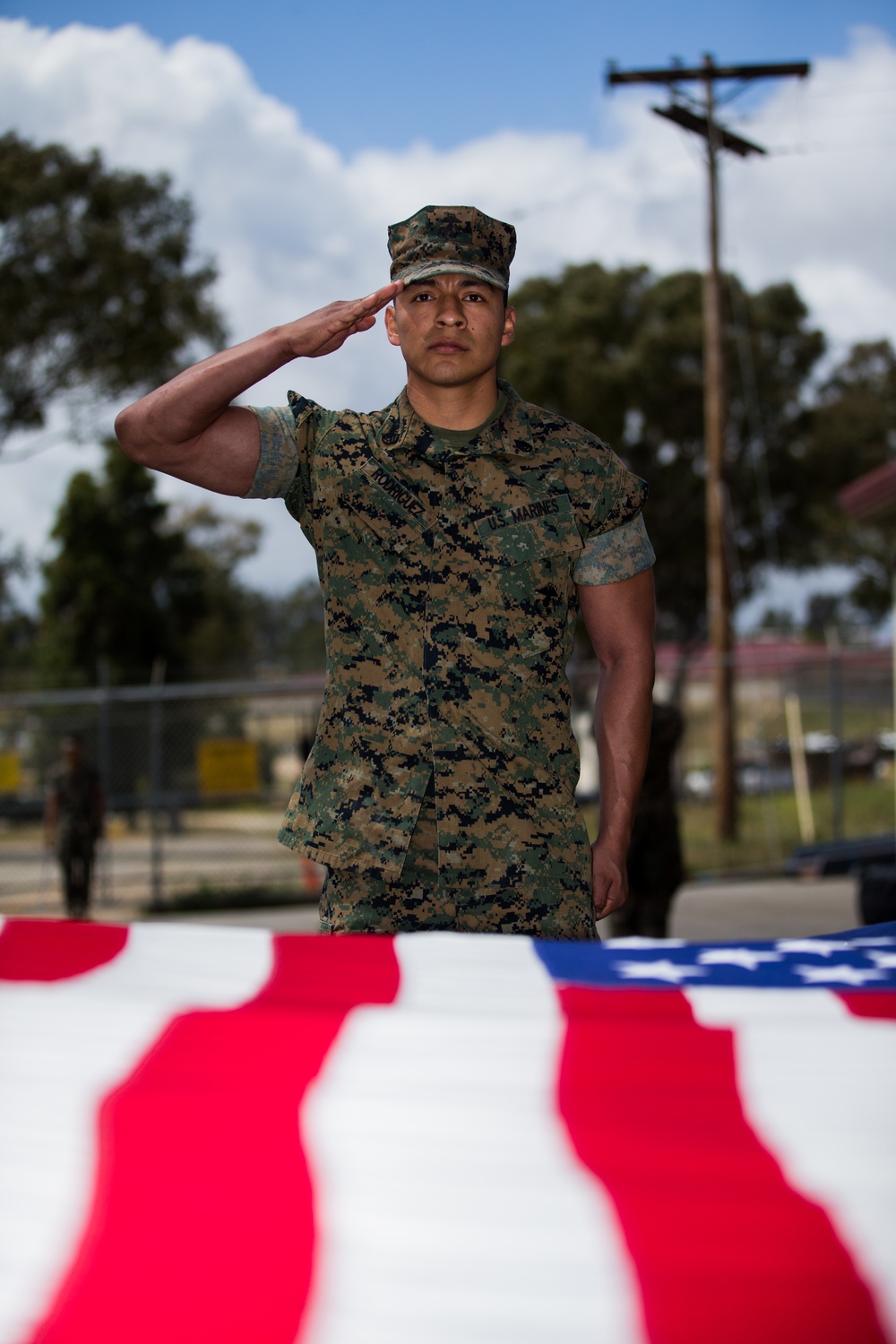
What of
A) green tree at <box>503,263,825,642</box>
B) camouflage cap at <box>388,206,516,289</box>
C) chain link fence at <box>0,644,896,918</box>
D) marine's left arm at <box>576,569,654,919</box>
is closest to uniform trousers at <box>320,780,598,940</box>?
marine's left arm at <box>576,569,654,919</box>

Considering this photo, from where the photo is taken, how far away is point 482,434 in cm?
236

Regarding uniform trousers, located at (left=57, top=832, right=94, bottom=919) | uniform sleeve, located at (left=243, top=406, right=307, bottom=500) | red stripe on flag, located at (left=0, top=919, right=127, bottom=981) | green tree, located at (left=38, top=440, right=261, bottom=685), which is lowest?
uniform trousers, located at (left=57, top=832, right=94, bottom=919)

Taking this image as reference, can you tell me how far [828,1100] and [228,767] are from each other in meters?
11.9

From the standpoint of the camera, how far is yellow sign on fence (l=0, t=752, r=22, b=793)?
13445mm

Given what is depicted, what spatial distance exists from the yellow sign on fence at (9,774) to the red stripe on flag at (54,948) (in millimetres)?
11825

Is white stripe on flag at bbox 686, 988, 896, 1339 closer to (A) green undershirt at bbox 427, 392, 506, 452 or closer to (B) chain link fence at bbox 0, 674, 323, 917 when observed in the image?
(A) green undershirt at bbox 427, 392, 506, 452

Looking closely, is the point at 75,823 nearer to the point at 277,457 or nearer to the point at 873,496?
the point at 873,496

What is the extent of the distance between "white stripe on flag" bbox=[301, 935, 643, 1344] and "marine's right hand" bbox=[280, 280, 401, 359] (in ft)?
3.52

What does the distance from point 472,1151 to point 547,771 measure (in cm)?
91

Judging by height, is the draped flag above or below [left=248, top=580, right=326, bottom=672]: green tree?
below

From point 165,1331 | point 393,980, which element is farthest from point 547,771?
Answer: point 165,1331

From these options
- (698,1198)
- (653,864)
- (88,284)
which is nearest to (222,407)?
(698,1198)

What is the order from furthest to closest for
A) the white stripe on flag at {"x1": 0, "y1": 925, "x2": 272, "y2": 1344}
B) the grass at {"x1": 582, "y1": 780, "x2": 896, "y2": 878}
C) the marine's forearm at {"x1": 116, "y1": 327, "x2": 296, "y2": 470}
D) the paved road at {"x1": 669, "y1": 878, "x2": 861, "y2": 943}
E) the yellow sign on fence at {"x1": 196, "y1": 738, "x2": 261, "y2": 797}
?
the grass at {"x1": 582, "y1": 780, "x2": 896, "y2": 878} < the yellow sign on fence at {"x1": 196, "y1": 738, "x2": 261, "y2": 797} < the paved road at {"x1": 669, "y1": 878, "x2": 861, "y2": 943} < the marine's forearm at {"x1": 116, "y1": 327, "x2": 296, "y2": 470} < the white stripe on flag at {"x1": 0, "y1": 925, "x2": 272, "y2": 1344}

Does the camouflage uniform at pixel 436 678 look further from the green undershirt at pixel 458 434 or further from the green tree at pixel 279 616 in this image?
the green tree at pixel 279 616
